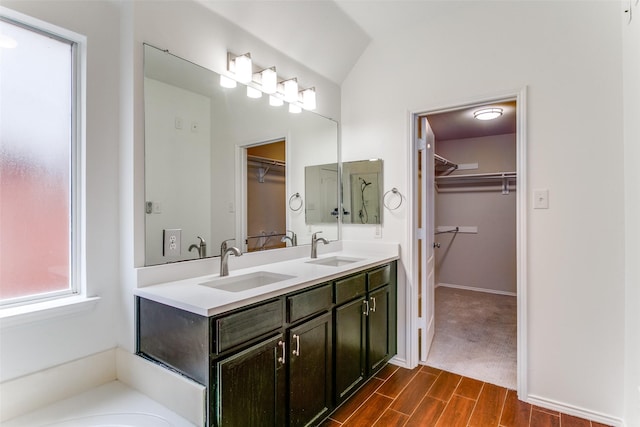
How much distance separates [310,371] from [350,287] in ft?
1.82

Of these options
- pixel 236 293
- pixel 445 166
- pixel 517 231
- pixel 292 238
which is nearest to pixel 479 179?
pixel 445 166

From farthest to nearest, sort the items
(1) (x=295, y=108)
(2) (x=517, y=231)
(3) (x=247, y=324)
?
(1) (x=295, y=108)
(2) (x=517, y=231)
(3) (x=247, y=324)

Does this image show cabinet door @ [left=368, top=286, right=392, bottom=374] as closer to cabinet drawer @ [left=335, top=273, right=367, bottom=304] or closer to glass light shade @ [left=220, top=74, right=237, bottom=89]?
cabinet drawer @ [left=335, top=273, right=367, bottom=304]

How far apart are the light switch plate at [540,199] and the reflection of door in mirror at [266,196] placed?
1.71 metres

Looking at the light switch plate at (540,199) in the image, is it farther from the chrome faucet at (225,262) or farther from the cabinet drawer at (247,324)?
the chrome faucet at (225,262)

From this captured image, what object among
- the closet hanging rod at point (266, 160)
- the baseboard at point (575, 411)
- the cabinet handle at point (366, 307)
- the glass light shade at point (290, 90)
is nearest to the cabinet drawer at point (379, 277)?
the cabinet handle at point (366, 307)

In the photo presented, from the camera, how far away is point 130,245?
1602 millimetres

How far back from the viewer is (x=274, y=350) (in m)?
1.50

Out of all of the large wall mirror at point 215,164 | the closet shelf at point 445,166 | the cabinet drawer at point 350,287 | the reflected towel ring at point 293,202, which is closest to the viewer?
the large wall mirror at point 215,164

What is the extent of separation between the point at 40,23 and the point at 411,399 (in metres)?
2.81

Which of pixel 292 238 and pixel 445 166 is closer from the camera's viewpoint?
pixel 292 238

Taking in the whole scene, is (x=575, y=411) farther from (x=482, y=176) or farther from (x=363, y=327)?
(x=482, y=176)

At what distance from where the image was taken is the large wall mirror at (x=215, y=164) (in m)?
1.70

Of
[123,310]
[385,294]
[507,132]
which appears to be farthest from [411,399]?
[507,132]
